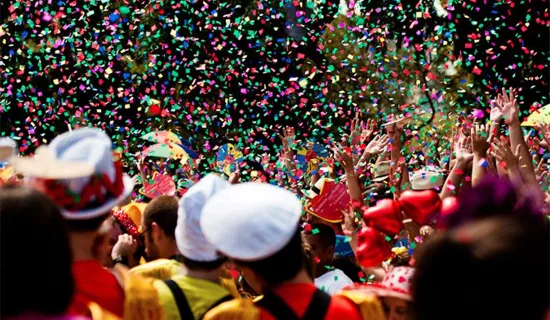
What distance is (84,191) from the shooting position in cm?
259

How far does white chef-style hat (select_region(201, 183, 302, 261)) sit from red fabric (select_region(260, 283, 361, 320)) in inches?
5.0

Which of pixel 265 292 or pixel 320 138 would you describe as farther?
pixel 320 138

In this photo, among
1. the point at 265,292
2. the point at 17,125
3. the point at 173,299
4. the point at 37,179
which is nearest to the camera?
the point at 37,179

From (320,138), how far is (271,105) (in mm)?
1672

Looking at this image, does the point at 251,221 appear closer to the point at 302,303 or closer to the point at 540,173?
the point at 302,303

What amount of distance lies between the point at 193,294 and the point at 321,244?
2038 mm

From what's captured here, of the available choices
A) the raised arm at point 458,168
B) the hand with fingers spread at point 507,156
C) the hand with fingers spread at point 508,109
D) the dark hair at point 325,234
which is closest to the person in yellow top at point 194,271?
the raised arm at point 458,168

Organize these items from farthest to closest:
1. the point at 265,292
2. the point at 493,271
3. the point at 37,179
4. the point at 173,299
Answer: the point at 173,299 < the point at 265,292 < the point at 37,179 < the point at 493,271

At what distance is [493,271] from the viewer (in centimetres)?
157

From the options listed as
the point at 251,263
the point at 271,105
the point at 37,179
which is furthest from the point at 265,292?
the point at 271,105

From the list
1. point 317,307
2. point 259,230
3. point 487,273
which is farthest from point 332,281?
point 487,273

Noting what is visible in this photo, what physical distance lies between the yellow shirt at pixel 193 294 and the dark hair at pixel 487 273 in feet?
4.92

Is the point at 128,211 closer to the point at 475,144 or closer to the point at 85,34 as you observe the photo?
the point at 475,144

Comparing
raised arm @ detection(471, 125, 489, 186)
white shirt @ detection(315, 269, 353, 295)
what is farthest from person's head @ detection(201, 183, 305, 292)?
raised arm @ detection(471, 125, 489, 186)
